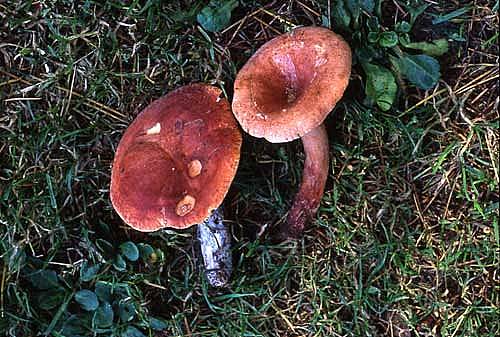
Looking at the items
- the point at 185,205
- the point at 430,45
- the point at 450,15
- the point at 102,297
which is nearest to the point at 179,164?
the point at 185,205

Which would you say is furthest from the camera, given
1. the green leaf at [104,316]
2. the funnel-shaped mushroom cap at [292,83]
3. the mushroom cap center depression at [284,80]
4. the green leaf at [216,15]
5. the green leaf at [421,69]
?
the green leaf at [104,316]

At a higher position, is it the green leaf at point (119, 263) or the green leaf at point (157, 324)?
the green leaf at point (119, 263)

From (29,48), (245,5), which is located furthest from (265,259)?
(29,48)

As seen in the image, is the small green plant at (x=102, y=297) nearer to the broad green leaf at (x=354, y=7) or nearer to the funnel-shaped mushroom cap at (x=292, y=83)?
the funnel-shaped mushroom cap at (x=292, y=83)

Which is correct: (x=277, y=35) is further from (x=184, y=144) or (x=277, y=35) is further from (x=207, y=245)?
(x=207, y=245)

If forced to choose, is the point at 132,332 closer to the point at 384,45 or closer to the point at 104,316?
the point at 104,316

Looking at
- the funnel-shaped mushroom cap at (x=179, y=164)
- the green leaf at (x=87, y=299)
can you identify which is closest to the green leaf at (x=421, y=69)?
the funnel-shaped mushroom cap at (x=179, y=164)
